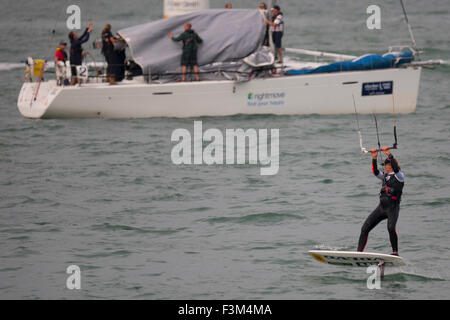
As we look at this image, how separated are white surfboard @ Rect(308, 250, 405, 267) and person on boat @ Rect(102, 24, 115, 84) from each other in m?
12.6

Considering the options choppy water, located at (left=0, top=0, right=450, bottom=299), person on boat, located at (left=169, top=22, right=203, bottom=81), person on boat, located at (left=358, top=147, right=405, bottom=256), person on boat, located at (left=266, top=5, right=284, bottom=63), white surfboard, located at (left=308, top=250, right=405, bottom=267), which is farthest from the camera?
person on boat, located at (left=266, top=5, right=284, bottom=63)

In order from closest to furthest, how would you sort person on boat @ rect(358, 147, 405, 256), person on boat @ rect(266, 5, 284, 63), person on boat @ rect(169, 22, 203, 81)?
person on boat @ rect(358, 147, 405, 256)
person on boat @ rect(169, 22, 203, 81)
person on boat @ rect(266, 5, 284, 63)

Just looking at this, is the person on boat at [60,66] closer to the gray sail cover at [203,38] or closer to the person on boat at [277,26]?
the gray sail cover at [203,38]

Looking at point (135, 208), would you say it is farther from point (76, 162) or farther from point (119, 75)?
point (119, 75)

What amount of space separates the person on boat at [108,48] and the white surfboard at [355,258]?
12626 mm

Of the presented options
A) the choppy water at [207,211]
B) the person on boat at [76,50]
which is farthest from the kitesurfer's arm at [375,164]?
the person on boat at [76,50]

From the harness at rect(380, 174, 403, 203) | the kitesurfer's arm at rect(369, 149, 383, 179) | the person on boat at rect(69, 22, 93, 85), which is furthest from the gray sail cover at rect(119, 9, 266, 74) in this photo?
the harness at rect(380, 174, 403, 203)

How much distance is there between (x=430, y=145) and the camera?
84.2 ft

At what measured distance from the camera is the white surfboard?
15875 mm

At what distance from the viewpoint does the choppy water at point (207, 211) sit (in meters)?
15.7

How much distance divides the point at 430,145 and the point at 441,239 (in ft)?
27.1

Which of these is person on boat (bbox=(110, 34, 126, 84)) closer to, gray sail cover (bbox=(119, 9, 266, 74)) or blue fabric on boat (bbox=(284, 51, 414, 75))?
gray sail cover (bbox=(119, 9, 266, 74))

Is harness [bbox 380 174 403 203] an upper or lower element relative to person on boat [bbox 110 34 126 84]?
lower

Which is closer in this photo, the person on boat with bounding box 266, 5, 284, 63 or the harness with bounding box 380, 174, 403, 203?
the harness with bounding box 380, 174, 403, 203
